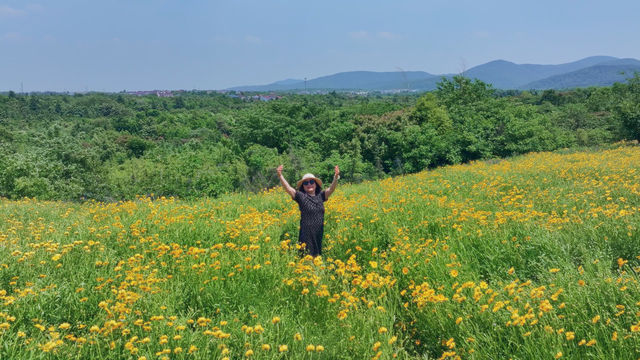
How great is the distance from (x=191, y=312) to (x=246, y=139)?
47.1m

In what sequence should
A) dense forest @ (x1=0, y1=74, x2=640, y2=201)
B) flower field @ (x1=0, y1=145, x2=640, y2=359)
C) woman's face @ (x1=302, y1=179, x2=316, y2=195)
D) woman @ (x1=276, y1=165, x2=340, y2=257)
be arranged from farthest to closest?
1. dense forest @ (x1=0, y1=74, x2=640, y2=201)
2. woman's face @ (x1=302, y1=179, x2=316, y2=195)
3. woman @ (x1=276, y1=165, x2=340, y2=257)
4. flower field @ (x1=0, y1=145, x2=640, y2=359)

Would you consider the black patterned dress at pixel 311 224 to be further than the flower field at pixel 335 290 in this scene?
Yes

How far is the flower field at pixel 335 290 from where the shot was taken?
2.69 metres

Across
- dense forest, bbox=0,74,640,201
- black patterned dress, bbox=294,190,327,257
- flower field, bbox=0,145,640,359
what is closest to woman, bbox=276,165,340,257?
black patterned dress, bbox=294,190,327,257

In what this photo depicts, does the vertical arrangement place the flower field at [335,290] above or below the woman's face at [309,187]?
below

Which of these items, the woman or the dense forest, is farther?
the dense forest

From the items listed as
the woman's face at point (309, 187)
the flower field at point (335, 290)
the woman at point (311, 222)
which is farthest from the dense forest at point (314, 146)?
the flower field at point (335, 290)

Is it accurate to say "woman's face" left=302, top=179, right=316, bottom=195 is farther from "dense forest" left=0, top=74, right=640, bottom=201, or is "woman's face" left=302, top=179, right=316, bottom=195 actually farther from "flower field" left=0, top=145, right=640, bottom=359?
"dense forest" left=0, top=74, right=640, bottom=201

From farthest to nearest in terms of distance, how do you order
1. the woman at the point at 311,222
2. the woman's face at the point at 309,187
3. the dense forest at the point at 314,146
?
the dense forest at the point at 314,146 → the woman's face at the point at 309,187 → the woman at the point at 311,222

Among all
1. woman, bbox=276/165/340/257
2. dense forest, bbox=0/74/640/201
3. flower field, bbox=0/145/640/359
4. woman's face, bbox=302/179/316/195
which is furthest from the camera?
dense forest, bbox=0/74/640/201

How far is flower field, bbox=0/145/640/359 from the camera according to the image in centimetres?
269

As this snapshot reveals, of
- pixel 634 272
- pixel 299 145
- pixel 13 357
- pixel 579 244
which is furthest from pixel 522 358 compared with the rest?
pixel 299 145

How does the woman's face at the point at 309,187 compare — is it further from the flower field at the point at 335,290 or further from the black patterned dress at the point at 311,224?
the flower field at the point at 335,290

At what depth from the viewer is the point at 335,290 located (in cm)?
402
